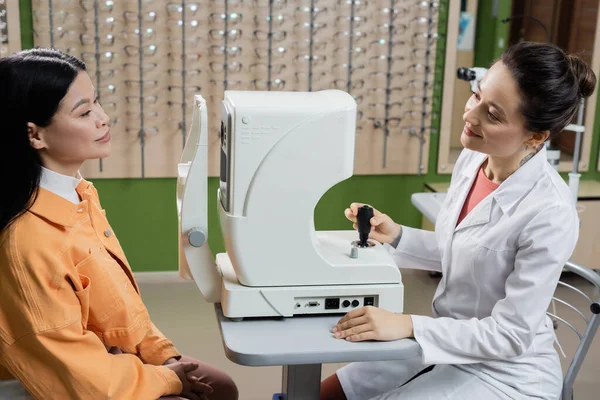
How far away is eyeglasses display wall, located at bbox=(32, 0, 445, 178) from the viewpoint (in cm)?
333

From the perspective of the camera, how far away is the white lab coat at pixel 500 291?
155 centimetres

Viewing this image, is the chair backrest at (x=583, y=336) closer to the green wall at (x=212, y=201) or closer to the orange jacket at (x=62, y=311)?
the orange jacket at (x=62, y=311)

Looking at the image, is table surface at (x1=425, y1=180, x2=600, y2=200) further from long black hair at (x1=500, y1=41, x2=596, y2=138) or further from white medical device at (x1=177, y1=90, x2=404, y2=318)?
white medical device at (x1=177, y1=90, x2=404, y2=318)

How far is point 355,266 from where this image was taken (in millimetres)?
1565

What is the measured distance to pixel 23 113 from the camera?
4.85 feet

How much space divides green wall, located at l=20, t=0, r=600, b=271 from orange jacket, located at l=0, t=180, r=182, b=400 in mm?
2017

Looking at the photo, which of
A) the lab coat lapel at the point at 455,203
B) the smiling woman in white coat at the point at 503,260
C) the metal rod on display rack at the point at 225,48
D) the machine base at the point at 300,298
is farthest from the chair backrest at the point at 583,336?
the metal rod on display rack at the point at 225,48

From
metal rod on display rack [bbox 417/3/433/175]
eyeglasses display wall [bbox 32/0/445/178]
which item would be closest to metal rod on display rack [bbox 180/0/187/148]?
eyeglasses display wall [bbox 32/0/445/178]

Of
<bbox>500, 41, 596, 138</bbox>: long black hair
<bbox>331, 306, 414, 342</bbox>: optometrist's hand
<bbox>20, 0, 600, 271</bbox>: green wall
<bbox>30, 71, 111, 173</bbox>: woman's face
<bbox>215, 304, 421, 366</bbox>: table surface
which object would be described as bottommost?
<bbox>20, 0, 600, 271</bbox>: green wall

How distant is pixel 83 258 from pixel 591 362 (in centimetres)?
232

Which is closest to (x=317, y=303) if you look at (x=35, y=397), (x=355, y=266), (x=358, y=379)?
(x=355, y=266)

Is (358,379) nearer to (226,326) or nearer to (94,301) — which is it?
(226,326)

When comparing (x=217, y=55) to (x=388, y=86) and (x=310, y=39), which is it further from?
(x=388, y=86)

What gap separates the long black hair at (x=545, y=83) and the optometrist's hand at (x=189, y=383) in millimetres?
954
